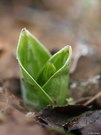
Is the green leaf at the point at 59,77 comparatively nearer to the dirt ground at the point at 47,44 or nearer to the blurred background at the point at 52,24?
the dirt ground at the point at 47,44

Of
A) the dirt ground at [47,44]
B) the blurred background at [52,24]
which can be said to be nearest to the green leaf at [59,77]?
the dirt ground at [47,44]

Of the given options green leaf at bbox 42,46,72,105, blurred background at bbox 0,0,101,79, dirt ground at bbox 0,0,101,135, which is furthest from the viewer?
blurred background at bbox 0,0,101,79

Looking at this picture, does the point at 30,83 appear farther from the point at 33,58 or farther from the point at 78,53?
the point at 78,53

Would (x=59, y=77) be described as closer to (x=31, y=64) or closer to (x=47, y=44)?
(x=31, y=64)

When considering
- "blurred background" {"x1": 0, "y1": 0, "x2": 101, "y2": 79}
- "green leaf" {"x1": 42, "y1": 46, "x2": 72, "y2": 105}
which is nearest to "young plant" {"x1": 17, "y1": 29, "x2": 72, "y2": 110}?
"green leaf" {"x1": 42, "y1": 46, "x2": 72, "y2": 105}

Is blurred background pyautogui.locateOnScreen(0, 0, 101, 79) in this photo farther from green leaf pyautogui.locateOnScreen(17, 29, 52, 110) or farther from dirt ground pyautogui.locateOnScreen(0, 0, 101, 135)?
green leaf pyautogui.locateOnScreen(17, 29, 52, 110)

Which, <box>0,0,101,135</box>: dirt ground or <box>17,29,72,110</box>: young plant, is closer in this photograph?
<box>0,0,101,135</box>: dirt ground

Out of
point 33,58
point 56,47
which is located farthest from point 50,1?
point 33,58
